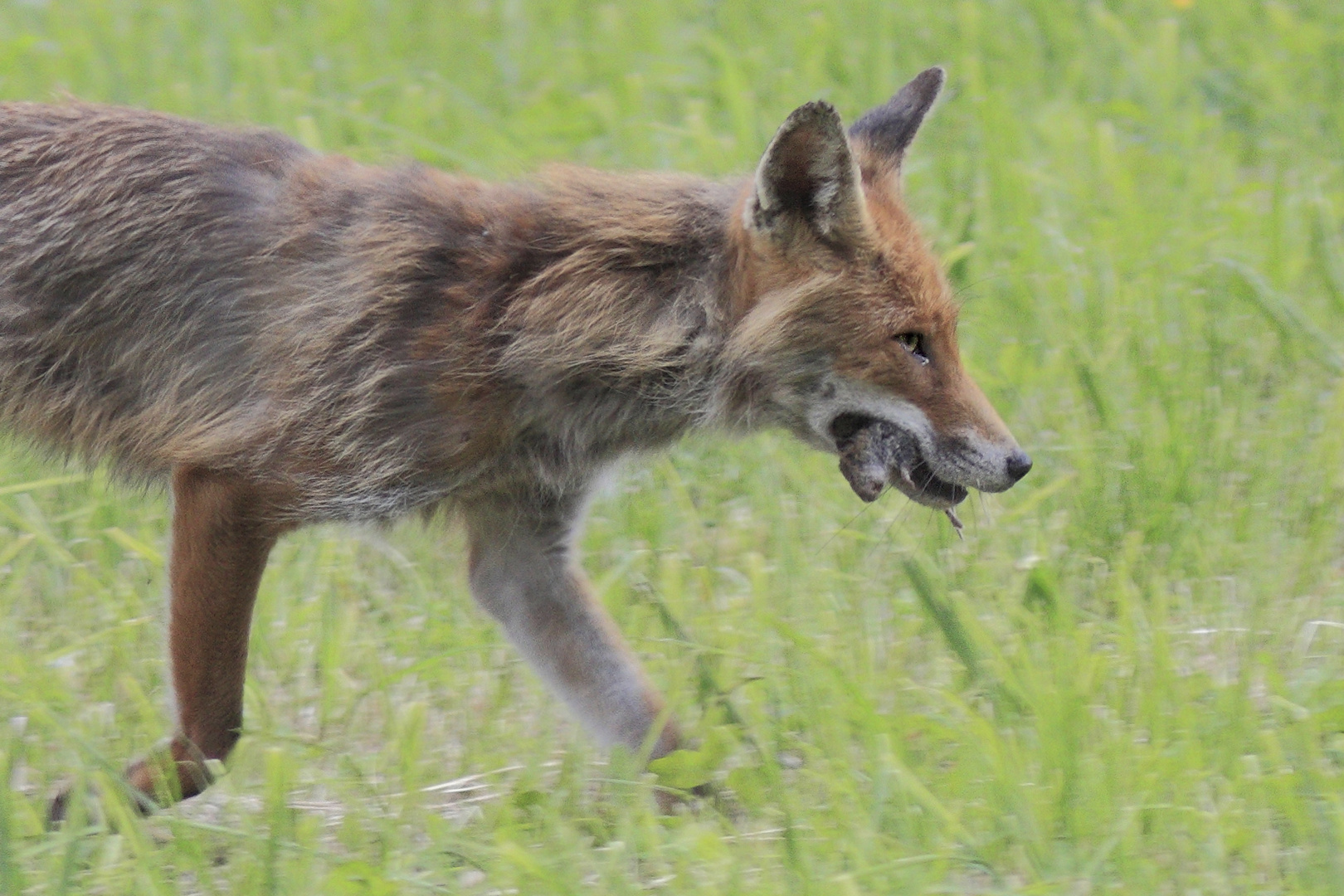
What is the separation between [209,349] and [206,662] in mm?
844

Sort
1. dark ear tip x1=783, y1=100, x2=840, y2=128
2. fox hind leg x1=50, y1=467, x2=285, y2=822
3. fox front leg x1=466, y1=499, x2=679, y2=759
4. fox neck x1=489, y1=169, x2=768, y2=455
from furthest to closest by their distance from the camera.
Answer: fox front leg x1=466, y1=499, x2=679, y2=759
fox neck x1=489, y1=169, x2=768, y2=455
fox hind leg x1=50, y1=467, x2=285, y2=822
dark ear tip x1=783, y1=100, x2=840, y2=128

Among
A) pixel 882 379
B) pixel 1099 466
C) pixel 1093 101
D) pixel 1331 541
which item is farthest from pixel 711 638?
pixel 1093 101

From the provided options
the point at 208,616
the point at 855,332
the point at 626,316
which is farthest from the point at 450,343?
the point at 855,332

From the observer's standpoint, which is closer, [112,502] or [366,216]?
[366,216]

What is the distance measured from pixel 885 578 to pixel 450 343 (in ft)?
5.42

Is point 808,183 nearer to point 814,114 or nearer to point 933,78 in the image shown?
point 814,114

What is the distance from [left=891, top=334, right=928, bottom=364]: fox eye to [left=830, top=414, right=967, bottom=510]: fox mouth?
18cm

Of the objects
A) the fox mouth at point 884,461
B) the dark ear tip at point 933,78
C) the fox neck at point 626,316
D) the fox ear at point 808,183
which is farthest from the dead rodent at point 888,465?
the dark ear tip at point 933,78

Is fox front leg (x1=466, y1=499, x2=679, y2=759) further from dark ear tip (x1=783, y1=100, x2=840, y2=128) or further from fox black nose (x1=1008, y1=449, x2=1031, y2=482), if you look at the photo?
dark ear tip (x1=783, y1=100, x2=840, y2=128)

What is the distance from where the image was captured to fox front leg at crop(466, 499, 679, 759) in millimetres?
4320

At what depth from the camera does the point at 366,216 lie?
13.6ft

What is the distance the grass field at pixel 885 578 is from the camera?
3475mm

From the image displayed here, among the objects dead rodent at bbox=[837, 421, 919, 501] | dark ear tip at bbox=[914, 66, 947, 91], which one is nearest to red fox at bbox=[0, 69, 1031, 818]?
dead rodent at bbox=[837, 421, 919, 501]

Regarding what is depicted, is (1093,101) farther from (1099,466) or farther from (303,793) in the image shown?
(303,793)
